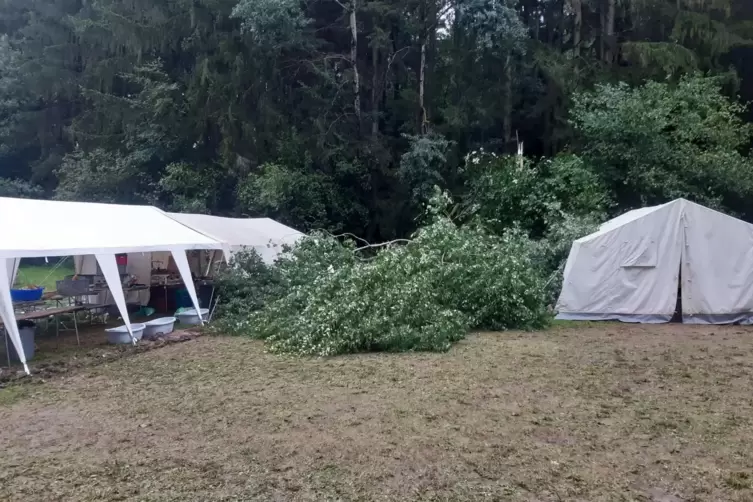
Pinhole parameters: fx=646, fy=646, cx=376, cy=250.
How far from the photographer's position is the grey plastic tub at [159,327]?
32.8 ft

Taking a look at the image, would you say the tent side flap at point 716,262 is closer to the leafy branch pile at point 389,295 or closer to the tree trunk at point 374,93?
the leafy branch pile at point 389,295

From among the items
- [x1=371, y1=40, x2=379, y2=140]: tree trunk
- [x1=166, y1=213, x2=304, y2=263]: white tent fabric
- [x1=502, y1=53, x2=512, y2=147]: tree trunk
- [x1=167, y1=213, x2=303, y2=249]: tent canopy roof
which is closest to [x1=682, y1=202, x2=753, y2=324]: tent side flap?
[x1=166, y1=213, x2=304, y2=263]: white tent fabric

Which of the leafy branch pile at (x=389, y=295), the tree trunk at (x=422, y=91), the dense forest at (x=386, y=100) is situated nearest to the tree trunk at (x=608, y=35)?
the dense forest at (x=386, y=100)

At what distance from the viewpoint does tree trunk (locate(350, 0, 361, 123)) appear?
2041cm

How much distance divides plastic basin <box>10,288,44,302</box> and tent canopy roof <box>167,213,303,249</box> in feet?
9.08

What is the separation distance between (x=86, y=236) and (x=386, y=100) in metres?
14.5

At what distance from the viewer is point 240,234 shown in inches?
534

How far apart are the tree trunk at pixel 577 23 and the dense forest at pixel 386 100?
7 cm

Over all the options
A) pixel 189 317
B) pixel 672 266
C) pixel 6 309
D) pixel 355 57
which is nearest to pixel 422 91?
pixel 355 57

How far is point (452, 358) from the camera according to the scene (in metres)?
7.93

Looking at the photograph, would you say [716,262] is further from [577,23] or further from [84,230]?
[577,23]

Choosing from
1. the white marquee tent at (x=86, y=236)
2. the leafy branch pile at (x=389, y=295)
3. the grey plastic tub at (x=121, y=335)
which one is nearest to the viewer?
Result: the white marquee tent at (x=86, y=236)

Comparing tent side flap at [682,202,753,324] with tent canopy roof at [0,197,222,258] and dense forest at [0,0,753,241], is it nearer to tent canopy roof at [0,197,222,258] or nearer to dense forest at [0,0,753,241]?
dense forest at [0,0,753,241]

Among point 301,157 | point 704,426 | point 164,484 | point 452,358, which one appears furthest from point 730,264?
point 301,157
